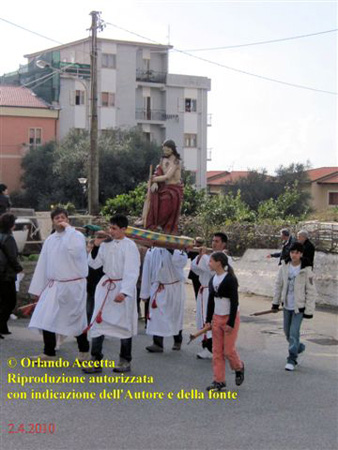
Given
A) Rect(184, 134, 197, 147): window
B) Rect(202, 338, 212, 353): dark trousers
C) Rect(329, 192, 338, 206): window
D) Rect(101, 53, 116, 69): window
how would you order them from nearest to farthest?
Rect(202, 338, 212, 353): dark trousers < Rect(101, 53, 116, 69): window < Rect(184, 134, 197, 147): window < Rect(329, 192, 338, 206): window

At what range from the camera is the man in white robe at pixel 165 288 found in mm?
10273

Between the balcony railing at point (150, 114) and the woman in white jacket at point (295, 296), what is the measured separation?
4682cm

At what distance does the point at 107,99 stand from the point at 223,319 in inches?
1874

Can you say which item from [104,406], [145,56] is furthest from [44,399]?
[145,56]

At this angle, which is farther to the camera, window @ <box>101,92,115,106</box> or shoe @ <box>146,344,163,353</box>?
window @ <box>101,92,115,106</box>

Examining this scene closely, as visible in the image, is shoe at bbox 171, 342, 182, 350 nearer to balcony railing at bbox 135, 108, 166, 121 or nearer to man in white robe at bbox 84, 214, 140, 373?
man in white robe at bbox 84, 214, 140, 373

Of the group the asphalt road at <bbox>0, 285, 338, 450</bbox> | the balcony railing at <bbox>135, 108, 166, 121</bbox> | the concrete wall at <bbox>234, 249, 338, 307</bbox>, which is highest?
the balcony railing at <bbox>135, 108, 166, 121</bbox>

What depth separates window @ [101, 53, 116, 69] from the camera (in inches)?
2122

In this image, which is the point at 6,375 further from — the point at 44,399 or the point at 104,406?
the point at 104,406

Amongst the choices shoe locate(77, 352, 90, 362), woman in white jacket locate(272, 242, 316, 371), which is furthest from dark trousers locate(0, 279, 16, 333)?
woman in white jacket locate(272, 242, 316, 371)

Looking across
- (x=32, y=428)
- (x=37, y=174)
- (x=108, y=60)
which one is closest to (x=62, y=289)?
(x=32, y=428)

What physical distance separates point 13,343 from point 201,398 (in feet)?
11.4

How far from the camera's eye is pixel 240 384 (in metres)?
8.17

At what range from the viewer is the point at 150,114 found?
56.2m
